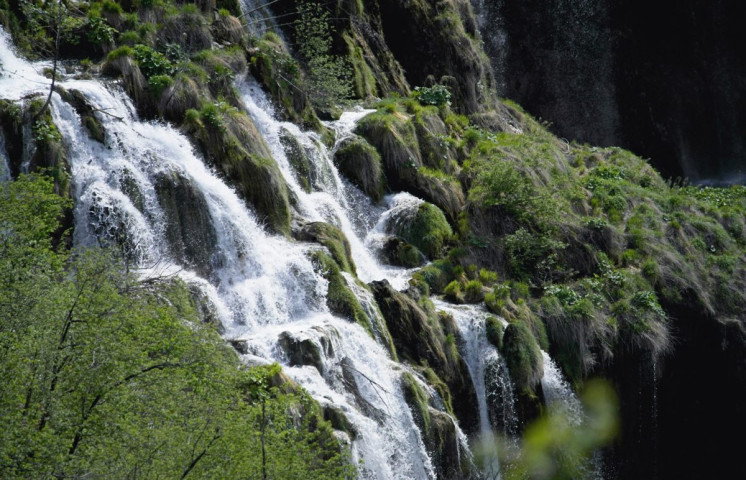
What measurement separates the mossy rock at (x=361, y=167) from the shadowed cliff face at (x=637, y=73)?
18669 mm

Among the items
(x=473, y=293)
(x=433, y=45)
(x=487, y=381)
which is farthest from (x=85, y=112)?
(x=433, y=45)

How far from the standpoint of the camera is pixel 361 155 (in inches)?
929

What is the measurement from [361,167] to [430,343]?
5.85 meters

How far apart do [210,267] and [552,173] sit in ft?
43.3

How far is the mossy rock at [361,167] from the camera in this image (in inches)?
926

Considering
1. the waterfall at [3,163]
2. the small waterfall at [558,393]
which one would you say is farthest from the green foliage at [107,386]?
the small waterfall at [558,393]

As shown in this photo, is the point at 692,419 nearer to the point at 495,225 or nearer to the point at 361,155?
the point at 495,225

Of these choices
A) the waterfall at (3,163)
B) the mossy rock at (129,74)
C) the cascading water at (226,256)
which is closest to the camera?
the waterfall at (3,163)

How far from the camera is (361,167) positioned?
77.3 ft

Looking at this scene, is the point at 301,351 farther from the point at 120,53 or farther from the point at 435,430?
the point at 120,53

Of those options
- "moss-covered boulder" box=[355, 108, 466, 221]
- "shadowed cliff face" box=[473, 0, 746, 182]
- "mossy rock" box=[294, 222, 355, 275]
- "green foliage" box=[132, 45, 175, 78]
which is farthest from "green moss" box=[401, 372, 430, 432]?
"shadowed cliff face" box=[473, 0, 746, 182]

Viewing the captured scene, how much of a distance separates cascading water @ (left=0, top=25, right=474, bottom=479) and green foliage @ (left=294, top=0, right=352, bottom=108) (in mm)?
7092

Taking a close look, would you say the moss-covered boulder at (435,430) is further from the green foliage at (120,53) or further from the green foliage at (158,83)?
the green foliage at (120,53)

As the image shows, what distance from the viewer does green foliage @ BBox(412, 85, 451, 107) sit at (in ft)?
92.7
